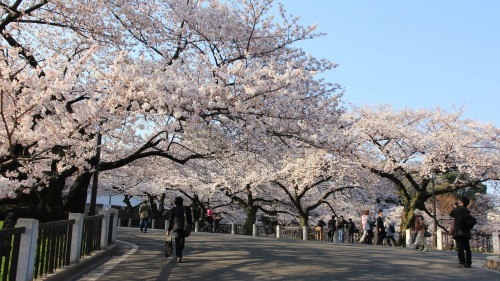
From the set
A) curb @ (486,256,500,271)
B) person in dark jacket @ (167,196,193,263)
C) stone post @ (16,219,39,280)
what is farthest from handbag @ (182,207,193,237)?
curb @ (486,256,500,271)

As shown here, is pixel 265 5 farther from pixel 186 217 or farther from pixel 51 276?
pixel 51 276

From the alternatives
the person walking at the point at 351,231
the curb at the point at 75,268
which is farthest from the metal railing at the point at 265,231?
the curb at the point at 75,268

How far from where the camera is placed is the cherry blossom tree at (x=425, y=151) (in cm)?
2719

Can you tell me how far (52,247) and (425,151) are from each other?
26027 millimetres

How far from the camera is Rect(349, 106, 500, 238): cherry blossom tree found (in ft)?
89.2

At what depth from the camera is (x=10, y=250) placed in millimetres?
5938

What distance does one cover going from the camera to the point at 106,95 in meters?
8.88

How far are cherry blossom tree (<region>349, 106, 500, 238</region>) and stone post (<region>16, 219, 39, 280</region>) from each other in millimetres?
21851

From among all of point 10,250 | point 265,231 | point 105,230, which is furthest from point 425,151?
point 10,250

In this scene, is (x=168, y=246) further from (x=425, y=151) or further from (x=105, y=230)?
(x=425, y=151)

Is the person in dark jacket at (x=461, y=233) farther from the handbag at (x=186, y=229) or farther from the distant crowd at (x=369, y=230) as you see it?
the distant crowd at (x=369, y=230)

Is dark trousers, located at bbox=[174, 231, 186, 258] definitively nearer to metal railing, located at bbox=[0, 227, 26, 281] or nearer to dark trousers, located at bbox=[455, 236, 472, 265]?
metal railing, located at bbox=[0, 227, 26, 281]

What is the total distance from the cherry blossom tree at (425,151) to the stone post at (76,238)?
64.9 feet

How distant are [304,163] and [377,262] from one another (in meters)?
19.0
